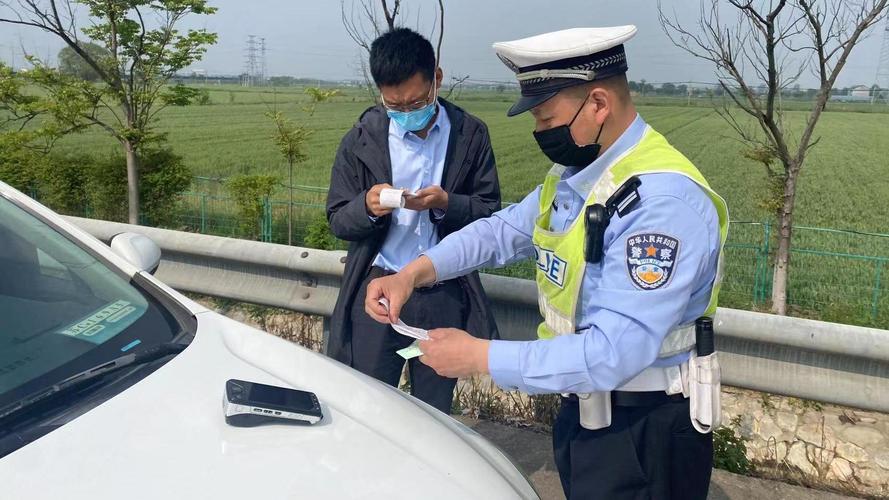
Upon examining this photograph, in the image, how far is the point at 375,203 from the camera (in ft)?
8.27

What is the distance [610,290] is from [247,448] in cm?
81

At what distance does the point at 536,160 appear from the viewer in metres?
26.4

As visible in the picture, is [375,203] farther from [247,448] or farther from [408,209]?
[247,448]

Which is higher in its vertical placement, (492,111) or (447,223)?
(492,111)

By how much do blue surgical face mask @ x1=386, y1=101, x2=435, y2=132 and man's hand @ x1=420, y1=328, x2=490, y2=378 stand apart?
1163mm

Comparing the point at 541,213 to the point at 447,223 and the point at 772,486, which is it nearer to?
the point at 447,223

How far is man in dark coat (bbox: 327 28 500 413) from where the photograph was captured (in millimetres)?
2666

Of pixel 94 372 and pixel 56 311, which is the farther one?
pixel 56 311

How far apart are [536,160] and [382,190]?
24283mm

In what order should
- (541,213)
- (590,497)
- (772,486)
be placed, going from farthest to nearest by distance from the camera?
(772,486) < (541,213) < (590,497)

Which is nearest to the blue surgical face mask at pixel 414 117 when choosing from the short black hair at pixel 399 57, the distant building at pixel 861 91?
the short black hair at pixel 399 57

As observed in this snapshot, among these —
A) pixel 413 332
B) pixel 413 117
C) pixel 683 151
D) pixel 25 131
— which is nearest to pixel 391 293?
pixel 413 332

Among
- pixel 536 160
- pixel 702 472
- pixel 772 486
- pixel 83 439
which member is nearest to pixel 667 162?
pixel 702 472

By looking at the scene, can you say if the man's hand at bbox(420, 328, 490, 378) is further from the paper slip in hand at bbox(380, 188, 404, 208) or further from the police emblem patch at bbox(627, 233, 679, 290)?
the paper slip in hand at bbox(380, 188, 404, 208)
